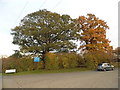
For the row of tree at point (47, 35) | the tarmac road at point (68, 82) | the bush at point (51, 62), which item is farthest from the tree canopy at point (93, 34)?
the tarmac road at point (68, 82)

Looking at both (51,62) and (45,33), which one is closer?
(51,62)

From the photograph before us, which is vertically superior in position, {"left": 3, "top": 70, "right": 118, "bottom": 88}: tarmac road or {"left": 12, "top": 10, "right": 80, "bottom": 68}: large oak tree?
{"left": 12, "top": 10, "right": 80, "bottom": 68}: large oak tree

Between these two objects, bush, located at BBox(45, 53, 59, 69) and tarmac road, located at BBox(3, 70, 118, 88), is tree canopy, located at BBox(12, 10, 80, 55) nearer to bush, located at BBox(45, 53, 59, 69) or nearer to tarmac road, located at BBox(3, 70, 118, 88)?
bush, located at BBox(45, 53, 59, 69)

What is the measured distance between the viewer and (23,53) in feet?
108

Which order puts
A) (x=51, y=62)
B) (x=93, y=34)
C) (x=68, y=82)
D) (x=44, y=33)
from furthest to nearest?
(x=93, y=34) → (x=44, y=33) → (x=51, y=62) → (x=68, y=82)

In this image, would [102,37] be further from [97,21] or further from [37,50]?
[37,50]

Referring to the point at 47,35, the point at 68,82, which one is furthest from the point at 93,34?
the point at 68,82

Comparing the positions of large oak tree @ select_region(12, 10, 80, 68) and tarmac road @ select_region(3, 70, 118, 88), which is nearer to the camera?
tarmac road @ select_region(3, 70, 118, 88)

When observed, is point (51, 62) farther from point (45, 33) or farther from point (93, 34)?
point (93, 34)

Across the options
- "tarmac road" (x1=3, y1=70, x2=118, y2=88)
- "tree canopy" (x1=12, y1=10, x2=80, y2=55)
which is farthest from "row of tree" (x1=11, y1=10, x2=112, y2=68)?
"tarmac road" (x1=3, y1=70, x2=118, y2=88)

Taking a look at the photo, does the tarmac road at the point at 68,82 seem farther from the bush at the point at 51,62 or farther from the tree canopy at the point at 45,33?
the tree canopy at the point at 45,33

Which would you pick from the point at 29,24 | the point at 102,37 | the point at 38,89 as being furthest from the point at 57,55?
the point at 38,89

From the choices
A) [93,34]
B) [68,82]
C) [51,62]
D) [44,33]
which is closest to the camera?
[68,82]

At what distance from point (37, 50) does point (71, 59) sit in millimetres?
6960
